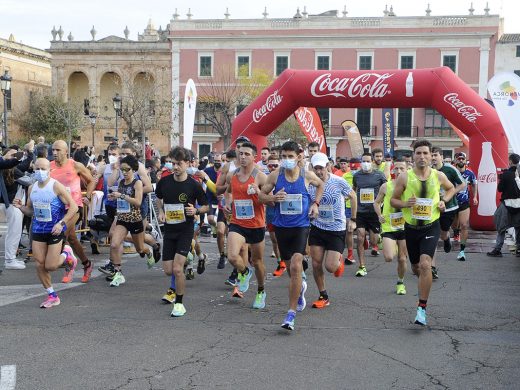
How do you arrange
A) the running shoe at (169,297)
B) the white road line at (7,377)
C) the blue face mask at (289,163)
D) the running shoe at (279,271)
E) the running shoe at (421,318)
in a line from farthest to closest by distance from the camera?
1. the running shoe at (279,271)
2. the running shoe at (169,297)
3. the blue face mask at (289,163)
4. the running shoe at (421,318)
5. the white road line at (7,377)

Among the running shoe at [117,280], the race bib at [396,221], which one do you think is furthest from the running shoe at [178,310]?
the race bib at [396,221]

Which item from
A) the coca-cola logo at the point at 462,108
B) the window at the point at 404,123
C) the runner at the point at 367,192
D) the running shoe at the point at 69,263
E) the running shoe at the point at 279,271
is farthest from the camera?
the window at the point at 404,123

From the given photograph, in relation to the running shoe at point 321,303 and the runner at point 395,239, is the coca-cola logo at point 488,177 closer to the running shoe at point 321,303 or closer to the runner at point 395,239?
the runner at point 395,239

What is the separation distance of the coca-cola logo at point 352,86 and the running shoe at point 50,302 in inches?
434

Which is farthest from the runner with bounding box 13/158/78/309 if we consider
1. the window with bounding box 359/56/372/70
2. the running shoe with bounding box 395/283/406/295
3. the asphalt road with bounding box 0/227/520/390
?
the window with bounding box 359/56/372/70

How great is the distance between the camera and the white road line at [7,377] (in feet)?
16.4

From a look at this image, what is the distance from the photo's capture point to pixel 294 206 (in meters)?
7.12

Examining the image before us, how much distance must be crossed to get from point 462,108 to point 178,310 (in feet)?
37.1

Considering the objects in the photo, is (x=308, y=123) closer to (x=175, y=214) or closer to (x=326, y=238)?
(x=326, y=238)

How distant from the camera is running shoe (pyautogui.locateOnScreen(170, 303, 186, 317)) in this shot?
726cm

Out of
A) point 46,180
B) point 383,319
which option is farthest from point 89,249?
point 383,319

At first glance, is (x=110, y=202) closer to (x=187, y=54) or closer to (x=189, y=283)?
(x=189, y=283)

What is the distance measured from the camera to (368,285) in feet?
30.9

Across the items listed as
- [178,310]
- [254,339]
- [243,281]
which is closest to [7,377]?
[254,339]
